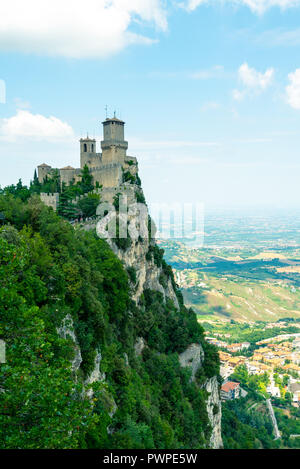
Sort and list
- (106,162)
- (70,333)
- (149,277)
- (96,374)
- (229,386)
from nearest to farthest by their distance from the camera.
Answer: (70,333) → (96,374) → (149,277) → (106,162) → (229,386)

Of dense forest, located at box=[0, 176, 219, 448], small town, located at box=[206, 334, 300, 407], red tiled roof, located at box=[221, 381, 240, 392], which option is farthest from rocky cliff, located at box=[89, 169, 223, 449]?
small town, located at box=[206, 334, 300, 407]

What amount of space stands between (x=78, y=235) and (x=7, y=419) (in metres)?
16.2

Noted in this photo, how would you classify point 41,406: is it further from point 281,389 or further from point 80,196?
point 281,389

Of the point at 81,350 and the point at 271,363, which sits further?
the point at 271,363

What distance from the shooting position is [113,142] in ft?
131

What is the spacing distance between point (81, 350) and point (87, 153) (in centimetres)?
2914

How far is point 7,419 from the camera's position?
8852 millimetres

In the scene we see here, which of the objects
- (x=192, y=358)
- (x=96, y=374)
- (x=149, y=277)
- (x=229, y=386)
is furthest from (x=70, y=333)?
(x=229, y=386)

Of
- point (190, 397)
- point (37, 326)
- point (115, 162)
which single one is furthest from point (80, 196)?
point (37, 326)

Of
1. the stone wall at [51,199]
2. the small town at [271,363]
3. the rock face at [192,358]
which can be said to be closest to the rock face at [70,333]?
the rock face at [192,358]

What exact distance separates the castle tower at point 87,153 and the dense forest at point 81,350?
821 centimetres

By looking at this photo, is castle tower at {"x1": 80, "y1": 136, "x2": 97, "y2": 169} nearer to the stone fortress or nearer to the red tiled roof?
the stone fortress

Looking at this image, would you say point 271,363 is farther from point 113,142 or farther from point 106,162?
point 113,142

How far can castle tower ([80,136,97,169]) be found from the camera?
40812 millimetres
